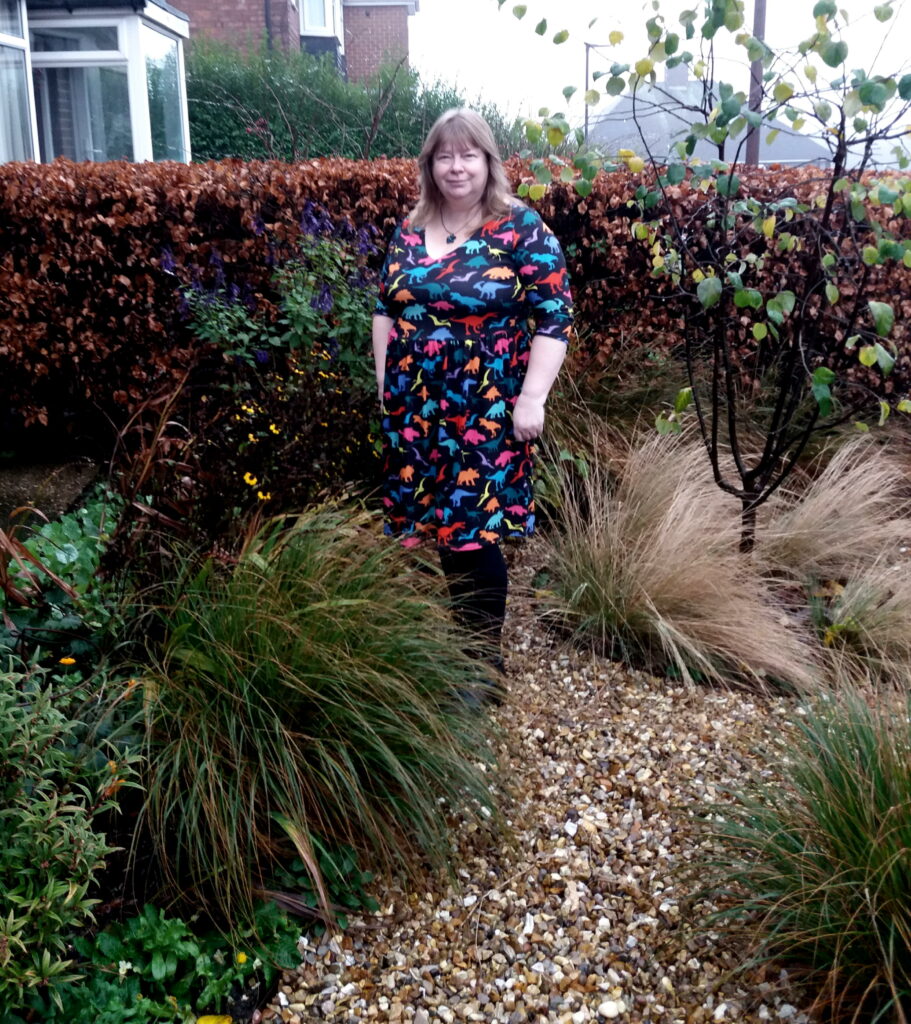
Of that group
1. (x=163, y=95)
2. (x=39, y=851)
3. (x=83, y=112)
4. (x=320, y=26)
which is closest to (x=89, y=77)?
(x=83, y=112)

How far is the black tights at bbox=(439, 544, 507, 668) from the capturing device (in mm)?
3125

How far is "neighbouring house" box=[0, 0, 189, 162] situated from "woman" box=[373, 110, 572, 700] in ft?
34.9

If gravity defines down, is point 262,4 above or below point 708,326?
above

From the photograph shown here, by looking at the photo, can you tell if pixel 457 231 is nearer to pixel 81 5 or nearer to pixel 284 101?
pixel 81 5

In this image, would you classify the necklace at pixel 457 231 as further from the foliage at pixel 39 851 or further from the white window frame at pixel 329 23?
the white window frame at pixel 329 23

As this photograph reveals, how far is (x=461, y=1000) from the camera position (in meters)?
2.18

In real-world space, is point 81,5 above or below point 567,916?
above

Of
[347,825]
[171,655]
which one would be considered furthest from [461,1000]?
[171,655]

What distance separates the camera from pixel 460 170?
2965 mm

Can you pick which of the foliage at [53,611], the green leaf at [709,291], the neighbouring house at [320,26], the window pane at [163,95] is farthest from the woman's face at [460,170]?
the neighbouring house at [320,26]

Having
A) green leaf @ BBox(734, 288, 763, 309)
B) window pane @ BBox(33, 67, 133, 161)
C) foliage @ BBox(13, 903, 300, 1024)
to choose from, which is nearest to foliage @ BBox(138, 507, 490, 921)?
foliage @ BBox(13, 903, 300, 1024)

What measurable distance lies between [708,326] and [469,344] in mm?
2762

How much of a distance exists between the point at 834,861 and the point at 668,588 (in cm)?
166

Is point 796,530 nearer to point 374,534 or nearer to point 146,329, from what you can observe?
point 374,534
